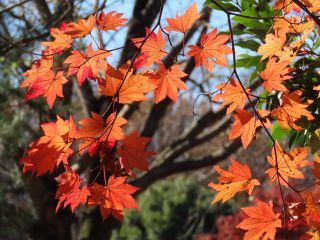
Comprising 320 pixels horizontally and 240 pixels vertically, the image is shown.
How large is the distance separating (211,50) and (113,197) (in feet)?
1.31

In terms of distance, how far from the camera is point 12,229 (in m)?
3.49

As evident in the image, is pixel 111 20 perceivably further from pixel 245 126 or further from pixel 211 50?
pixel 245 126

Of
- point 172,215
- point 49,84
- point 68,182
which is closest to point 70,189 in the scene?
point 68,182

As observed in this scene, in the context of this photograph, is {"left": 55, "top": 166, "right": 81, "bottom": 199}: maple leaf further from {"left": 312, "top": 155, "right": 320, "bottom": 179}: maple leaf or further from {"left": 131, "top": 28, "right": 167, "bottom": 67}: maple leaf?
{"left": 312, "top": 155, "right": 320, "bottom": 179}: maple leaf

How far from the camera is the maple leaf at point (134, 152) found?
82cm

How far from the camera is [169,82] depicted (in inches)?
37.2

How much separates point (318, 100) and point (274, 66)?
215 mm

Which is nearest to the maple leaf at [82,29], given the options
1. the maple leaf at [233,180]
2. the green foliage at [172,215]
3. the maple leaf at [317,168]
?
the maple leaf at [233,180]

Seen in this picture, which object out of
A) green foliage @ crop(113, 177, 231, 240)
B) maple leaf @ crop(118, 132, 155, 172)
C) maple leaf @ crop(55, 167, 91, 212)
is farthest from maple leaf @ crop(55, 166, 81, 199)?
green foliage @ crop(113, 177, 231, 240)

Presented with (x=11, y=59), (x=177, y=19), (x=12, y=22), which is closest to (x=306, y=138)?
(x=177, y=19)

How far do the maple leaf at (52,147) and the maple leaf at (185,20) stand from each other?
0.32 m

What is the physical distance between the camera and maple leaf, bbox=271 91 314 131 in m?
0.94

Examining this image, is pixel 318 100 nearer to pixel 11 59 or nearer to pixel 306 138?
pixel 306 138

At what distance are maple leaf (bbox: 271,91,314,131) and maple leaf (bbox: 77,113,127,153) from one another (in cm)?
36
